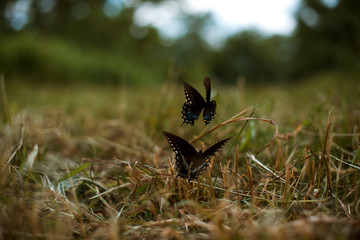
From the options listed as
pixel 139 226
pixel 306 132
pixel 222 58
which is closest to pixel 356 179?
pixel 306 132

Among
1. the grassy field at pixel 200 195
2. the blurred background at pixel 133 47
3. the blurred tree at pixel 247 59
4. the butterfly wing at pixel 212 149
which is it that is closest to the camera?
the grassy field at pixel 200 195

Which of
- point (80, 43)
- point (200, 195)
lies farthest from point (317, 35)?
point (200, 195)

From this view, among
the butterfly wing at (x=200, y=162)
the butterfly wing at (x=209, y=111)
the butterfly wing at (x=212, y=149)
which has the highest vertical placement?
the butterfly wing at (x=209, y=111)

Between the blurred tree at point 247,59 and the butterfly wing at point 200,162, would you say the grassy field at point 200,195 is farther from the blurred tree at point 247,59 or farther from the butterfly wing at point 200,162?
the blurred tree at point 247,59

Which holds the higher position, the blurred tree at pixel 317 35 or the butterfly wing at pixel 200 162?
the blurred tree at pixel 317 35

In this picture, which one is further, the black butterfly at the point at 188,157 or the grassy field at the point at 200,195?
the black butterfly at the point at 188,157

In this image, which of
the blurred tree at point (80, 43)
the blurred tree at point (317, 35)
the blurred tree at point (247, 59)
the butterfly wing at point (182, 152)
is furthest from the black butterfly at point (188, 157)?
the blurred tree at point (247, 59)

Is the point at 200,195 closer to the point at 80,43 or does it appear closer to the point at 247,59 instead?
the point at 80,43

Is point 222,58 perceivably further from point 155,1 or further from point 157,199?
point 157,199

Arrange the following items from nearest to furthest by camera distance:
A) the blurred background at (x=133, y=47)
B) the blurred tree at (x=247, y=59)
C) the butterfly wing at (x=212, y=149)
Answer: the butterfly wing at (x=212, y=149), the blurred background at (x=133, y=47), the blurred tree at (x=247, y=59)
